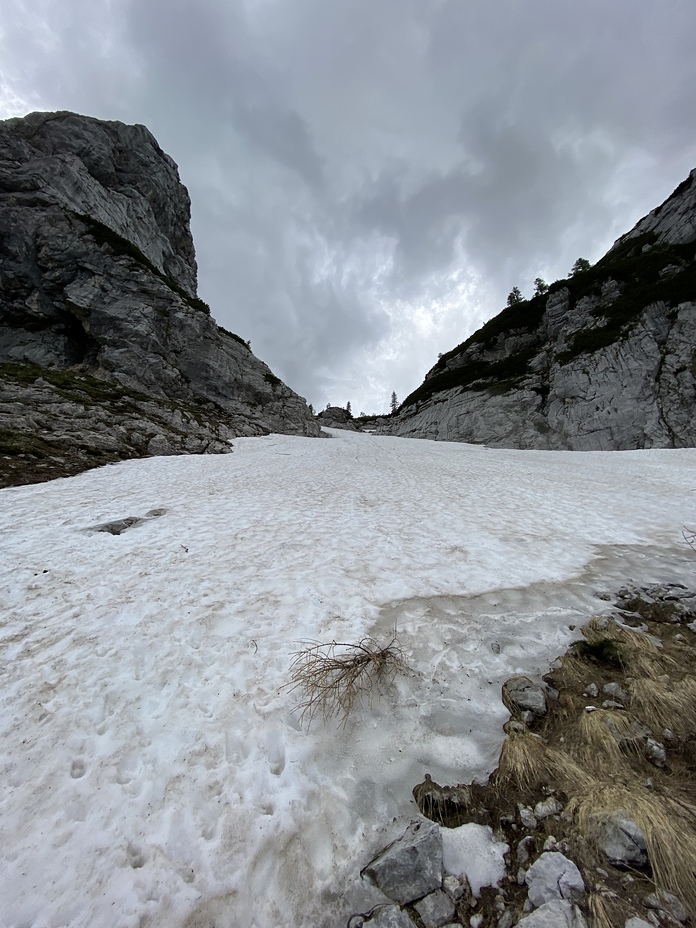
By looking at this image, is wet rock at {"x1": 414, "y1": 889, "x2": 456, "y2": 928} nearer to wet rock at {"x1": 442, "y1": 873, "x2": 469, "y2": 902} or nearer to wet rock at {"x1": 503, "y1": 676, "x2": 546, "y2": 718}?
wet rock at {"x1": 442, "y1": 873, "x2": 469, "y2": 902}

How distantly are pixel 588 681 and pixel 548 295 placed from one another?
203 ft

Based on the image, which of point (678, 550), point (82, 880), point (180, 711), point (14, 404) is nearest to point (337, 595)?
point (180, 711)

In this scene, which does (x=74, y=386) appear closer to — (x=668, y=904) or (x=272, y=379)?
(x=272, y=379)

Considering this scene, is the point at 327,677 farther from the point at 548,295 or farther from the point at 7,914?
the point at 548,295

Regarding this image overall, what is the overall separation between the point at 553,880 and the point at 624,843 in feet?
1.79

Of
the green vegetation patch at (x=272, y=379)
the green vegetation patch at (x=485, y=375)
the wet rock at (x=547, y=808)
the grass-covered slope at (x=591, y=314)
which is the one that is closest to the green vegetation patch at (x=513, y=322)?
the grass-covered slope at (x=591, y=314)

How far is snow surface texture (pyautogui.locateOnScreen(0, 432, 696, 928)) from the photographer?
2.69 m

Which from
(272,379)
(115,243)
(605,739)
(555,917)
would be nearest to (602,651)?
(605,739)

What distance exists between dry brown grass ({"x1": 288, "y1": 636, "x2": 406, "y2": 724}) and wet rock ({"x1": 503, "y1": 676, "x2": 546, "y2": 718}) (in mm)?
1241

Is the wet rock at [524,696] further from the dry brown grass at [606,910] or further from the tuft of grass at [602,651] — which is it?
the dry brown grass at [606,910]

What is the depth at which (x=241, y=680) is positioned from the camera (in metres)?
4.52

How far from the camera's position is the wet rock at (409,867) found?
8.06ft

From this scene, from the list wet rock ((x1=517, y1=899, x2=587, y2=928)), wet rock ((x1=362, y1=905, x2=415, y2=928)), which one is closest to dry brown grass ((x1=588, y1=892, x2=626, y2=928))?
wet rock ((x1=517, y1=899, x2=587, y2=928))

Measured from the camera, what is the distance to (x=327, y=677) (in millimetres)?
4418
